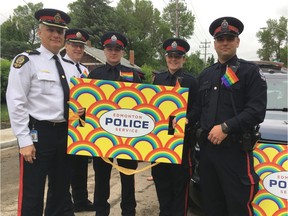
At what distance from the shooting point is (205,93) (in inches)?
111

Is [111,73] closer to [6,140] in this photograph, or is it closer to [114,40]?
[114,40]

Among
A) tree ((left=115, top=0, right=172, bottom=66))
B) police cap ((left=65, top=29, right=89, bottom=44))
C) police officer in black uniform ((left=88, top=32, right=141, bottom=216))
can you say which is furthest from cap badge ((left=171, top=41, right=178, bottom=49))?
tree ((left=115, top=0, right=172, bottom=66))

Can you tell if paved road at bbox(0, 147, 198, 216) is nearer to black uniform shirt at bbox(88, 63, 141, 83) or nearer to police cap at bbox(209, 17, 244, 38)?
black uniform shirt at bbox(88, 63, 141, 83)

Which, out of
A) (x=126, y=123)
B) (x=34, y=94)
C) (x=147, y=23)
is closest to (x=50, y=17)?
(x=34, y=94)

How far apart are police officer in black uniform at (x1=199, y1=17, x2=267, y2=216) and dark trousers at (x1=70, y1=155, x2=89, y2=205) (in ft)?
6.04

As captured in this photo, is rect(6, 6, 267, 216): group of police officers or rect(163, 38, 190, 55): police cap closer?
rect(6, 6, 267, 216): group of police officers

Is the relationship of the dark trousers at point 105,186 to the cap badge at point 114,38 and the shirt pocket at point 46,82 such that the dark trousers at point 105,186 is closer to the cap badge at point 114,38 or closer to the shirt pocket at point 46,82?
the shirt pocket at point 46,82

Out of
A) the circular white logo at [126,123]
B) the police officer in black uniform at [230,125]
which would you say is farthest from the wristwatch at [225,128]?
the circular white logo at [126,123]

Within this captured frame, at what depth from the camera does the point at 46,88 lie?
2799 mm

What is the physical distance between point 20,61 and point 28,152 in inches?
31.2

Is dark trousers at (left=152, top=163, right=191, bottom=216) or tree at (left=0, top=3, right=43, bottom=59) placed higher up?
tree at (left=0, top=3, right=43, bottom=59)

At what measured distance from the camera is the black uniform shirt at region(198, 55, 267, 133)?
2.46 m

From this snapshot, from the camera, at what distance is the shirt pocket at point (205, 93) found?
2.77m

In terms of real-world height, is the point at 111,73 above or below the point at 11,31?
below
